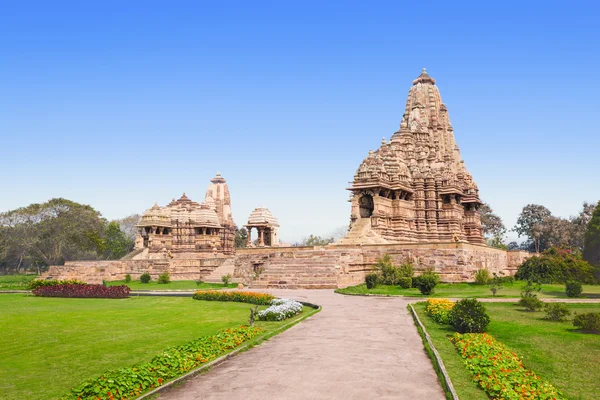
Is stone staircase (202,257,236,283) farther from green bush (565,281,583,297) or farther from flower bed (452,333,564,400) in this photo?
flower bed (452,333,564,400)

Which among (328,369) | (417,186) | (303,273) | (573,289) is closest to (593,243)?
(417,186)

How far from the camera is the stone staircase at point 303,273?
112 ft

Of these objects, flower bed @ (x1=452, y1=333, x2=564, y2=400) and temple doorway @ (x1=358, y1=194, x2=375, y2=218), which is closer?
flower bed @ (x1=452, y1=333, x2=564, y2=400)

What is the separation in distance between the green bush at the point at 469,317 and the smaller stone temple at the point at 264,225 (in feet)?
135

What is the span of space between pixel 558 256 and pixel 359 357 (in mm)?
30008

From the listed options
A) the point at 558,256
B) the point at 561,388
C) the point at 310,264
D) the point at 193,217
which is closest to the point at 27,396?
the point at 561,388

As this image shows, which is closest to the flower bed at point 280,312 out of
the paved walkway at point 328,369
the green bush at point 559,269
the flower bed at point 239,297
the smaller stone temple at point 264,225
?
the paved walkway at point 328,369

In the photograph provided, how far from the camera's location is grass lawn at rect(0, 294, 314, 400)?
10.4 m

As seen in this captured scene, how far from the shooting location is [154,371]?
1016cm

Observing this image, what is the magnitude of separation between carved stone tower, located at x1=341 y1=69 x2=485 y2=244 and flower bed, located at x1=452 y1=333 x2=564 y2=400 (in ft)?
97.6

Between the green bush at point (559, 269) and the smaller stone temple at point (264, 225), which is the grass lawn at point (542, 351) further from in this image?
the smaller stone temple at point (264, 225)

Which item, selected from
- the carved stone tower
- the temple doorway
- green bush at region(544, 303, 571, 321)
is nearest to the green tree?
the carved stone tower

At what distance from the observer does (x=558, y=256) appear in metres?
36.7

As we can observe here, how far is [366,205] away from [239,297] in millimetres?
23963
